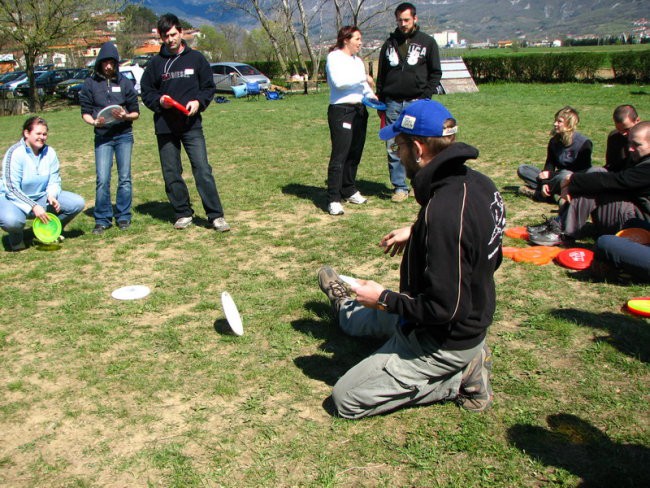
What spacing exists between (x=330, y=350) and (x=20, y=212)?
3979 mm

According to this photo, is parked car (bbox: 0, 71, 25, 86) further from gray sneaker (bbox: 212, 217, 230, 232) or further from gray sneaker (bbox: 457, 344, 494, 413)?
gray sneaker (bbox: 457, 344, 494, 413)

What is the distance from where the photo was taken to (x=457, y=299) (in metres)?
2.78

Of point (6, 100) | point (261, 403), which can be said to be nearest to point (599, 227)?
point (261, 403)

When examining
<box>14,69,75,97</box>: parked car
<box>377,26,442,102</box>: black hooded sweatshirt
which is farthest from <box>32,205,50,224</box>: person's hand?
<box>14,69,75,97</box>: parked car

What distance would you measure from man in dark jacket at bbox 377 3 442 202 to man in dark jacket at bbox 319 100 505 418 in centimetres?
413

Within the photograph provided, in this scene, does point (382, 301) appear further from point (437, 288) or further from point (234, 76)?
point (234, 76)

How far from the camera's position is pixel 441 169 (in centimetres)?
283

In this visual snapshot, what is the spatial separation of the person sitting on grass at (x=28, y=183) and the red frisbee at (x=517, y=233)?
483 centimetres

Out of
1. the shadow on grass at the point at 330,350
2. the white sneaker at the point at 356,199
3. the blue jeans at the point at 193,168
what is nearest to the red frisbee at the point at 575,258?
the shadow on grass at the point at 330,350

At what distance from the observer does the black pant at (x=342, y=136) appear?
22.7ft

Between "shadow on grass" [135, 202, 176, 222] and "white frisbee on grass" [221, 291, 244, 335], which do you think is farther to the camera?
"shadow on grass" [135, 202, 176, 222]

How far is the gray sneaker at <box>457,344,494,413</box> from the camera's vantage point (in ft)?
10.4

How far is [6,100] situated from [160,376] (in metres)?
24.4

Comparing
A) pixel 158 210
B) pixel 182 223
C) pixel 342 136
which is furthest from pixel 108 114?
pixel 342 136
